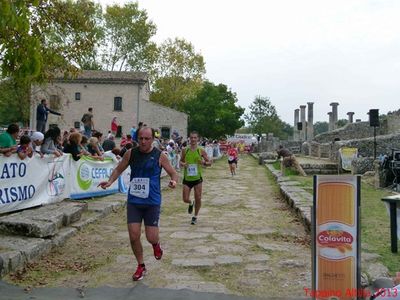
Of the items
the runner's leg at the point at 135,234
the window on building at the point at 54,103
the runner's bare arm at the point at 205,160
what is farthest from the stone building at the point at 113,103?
the runner's leg at the point at 135,234

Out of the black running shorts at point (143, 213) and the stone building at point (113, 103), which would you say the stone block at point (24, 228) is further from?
the stone building at point (113, 103)

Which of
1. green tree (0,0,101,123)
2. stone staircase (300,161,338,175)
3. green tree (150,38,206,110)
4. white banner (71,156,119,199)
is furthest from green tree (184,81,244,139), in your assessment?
white banner (71,156,119,199)

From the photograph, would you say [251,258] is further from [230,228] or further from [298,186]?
[298,186]

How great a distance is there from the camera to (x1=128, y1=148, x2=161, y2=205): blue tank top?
5.46 m

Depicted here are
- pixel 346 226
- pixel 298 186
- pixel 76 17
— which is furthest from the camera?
pixel 298 186

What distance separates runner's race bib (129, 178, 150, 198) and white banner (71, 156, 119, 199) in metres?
5.28

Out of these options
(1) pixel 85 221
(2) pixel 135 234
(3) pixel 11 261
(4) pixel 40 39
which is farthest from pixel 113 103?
(2) pixel 135 234

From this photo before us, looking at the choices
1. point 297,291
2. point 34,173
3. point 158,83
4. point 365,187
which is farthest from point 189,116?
point 297,291

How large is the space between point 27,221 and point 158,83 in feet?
171

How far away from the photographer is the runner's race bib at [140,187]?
17.9 feet

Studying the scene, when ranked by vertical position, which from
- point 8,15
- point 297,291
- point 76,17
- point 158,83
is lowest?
point 297,291

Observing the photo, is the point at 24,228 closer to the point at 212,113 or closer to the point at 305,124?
the point at 305,124

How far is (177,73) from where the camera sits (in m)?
56.7

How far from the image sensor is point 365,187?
1446 cm
